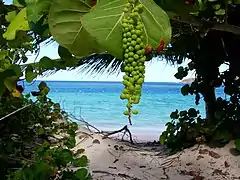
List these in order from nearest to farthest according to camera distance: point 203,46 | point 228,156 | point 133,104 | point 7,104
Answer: point 133,104
point 7,104
point 228,156
point 203,46

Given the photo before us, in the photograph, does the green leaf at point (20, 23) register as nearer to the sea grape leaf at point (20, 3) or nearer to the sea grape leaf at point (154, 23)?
the sea grape leaf at point (20, 3)

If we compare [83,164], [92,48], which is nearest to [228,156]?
[83,164]

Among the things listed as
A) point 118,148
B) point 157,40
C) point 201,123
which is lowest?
point 118,148

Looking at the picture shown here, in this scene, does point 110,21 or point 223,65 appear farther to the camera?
point 223,65

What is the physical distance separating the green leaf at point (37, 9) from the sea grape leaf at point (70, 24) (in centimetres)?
6

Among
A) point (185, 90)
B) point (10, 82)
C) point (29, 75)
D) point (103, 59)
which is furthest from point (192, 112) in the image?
point (10, 82)

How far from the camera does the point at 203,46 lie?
318 cm

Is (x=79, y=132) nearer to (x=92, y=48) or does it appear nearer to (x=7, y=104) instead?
(x=7, y=104)

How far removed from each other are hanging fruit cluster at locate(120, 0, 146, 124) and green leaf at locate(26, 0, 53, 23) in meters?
0.17

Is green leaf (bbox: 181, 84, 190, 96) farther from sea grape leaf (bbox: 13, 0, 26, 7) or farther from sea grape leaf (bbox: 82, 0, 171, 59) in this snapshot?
sea grape leaf (bbox: 82, 0, 171, 59)

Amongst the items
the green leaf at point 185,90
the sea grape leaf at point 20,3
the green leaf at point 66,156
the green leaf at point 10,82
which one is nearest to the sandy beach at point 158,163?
the green leaf at point 185,90

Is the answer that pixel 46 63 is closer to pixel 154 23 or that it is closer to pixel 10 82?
pixel 10 82

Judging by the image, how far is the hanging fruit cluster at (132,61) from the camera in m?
0.41

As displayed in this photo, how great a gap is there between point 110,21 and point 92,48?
113 mm
